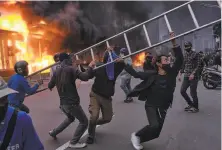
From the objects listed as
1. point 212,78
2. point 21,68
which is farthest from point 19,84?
point 212,78

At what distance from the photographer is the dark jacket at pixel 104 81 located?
13.6 ft

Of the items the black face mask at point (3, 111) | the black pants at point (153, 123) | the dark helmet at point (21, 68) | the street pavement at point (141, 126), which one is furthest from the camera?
the street pavement at point (141, 126)

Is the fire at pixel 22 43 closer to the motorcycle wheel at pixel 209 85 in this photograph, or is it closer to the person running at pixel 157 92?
the motorcycle wheel at pixel 209 85

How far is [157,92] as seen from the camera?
12.8ft

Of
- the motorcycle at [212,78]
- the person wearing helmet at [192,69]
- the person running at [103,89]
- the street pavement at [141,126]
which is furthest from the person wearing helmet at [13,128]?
the motorcycle at [212,78]

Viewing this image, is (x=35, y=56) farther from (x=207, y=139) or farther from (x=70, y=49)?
(x=207, y=139)

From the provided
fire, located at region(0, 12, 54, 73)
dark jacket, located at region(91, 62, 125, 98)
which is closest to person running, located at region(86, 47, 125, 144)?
dark jacket, located at region(91, 62, 125, 98)

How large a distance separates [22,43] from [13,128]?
1644cm

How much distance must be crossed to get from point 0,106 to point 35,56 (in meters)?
17.3

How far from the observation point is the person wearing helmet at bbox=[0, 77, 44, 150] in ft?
5.52

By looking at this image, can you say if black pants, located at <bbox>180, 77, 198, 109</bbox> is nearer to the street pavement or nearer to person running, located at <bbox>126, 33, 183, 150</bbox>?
the street pavement

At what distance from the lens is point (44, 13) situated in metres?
18.4

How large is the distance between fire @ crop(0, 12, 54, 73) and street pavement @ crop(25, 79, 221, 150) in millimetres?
9552

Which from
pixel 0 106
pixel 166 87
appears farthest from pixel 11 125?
pixel 166 87
